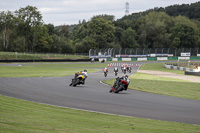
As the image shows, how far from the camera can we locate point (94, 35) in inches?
4601

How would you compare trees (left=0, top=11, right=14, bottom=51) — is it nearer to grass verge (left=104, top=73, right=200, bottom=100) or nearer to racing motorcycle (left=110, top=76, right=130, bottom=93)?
grass verge (left=104, top=73, right=200, bottom=100)

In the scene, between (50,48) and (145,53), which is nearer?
(145,53)

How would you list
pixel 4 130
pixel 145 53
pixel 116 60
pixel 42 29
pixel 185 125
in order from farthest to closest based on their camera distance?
pixel 42 29 < pixel 145 53 < pixel 116 60 < pixel 185 125 < pixel 4 130

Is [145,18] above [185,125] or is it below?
above

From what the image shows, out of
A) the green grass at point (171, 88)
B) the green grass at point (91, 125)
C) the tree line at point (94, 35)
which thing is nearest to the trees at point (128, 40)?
the tree line at point (94, 35)

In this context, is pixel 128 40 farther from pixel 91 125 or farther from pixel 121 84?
pixel 91 125

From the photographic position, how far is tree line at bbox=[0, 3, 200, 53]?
10250cm

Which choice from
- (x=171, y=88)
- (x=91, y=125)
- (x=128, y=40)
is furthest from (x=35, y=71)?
(x=128, y=40)

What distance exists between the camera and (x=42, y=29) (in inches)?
4077

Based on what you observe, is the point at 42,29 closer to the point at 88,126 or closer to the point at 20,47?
the point at 20,47

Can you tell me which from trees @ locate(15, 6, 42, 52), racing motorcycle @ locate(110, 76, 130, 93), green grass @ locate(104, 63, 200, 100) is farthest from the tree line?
racing motorcycle @ locate(110, 76, 130, 93)

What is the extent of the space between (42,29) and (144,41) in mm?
47636

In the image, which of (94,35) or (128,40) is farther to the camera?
(128,40)

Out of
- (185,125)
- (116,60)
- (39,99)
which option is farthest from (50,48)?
(185,125)
